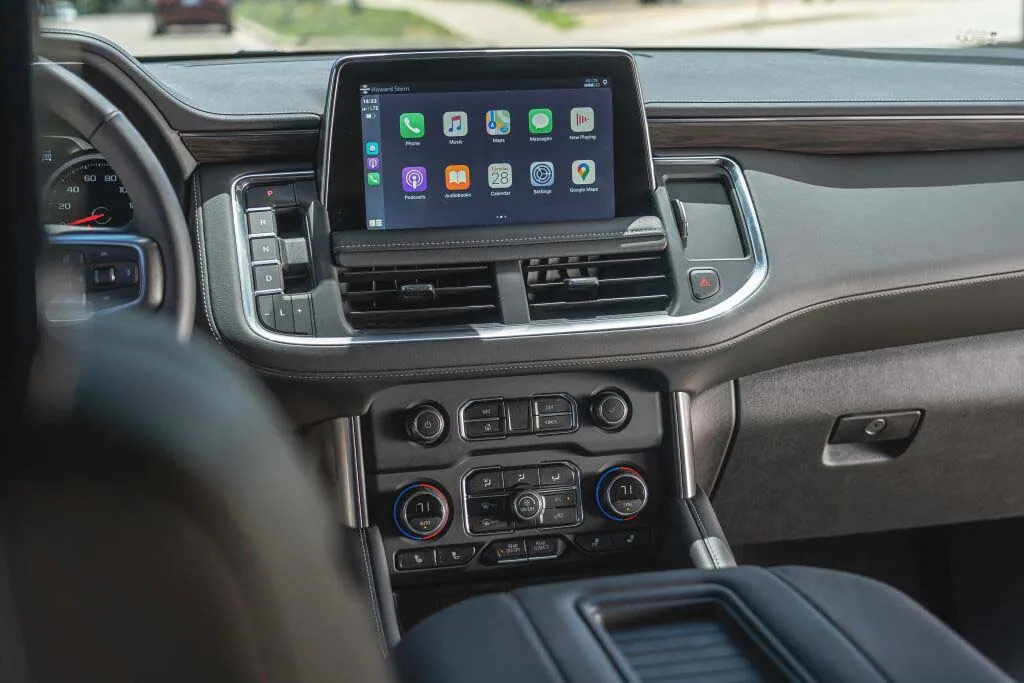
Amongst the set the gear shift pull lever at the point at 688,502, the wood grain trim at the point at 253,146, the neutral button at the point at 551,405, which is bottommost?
the gear shift pull lever at the point at 688,502

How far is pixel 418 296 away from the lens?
2.13 meters

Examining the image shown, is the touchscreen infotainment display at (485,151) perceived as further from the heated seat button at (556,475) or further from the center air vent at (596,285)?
the heated seat button at (556,475)

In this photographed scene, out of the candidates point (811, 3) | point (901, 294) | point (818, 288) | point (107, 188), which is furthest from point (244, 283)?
point (811, 3)

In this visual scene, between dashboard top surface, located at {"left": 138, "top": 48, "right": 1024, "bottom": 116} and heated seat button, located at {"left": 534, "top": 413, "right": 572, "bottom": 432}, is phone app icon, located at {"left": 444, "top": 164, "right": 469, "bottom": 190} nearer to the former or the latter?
dashboard top surface, located at {"left": 138, "top": 48, "right": 1024, "bottom": 116}

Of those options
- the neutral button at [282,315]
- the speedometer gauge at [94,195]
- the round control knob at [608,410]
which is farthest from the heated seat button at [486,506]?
the speedometer gauge at [94,195]

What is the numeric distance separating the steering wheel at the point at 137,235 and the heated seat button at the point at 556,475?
0.70 metres

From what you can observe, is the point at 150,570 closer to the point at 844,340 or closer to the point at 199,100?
the point at 199,100

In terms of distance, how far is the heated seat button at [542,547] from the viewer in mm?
2303

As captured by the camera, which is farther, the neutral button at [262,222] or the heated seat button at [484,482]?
the heated seat button at [484,482]

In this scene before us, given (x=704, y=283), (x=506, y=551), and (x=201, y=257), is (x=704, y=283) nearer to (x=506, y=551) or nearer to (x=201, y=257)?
(x=506, y=551)

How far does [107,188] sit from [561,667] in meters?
1.15

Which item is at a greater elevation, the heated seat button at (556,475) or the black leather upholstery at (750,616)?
the black leather upholstery at (750,616)

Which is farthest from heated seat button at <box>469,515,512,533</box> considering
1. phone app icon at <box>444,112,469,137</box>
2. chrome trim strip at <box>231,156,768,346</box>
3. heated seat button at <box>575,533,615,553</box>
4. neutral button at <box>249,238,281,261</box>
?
phone app icon at <box>444,112,469,137</box>

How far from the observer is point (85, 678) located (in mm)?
595
